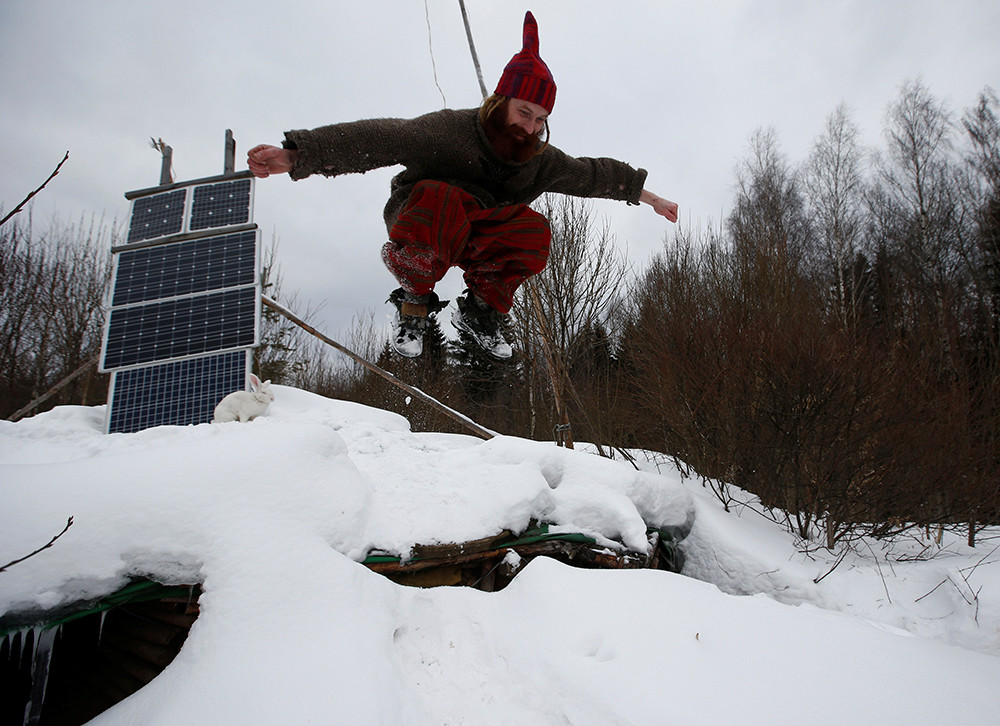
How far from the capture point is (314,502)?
1.78m

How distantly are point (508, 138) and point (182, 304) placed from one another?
4370 mm

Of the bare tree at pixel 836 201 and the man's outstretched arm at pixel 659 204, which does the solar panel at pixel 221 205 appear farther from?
the bare tree at pixel 836 201

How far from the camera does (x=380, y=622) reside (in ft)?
4.86

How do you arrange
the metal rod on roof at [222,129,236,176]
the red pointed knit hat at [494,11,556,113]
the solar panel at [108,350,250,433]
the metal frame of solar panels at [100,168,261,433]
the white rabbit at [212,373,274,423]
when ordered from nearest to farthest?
the red pointed knit hat at [494,11,556,113]
the white rabbit at [212,373,274,423]
the solar panel at [108,350,250,433]
the metal frame of solar panels at [100,168,261,433]
the metal rod on roof at [222,129,236,176]

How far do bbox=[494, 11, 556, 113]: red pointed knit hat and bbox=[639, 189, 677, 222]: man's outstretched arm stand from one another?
31.7 inches

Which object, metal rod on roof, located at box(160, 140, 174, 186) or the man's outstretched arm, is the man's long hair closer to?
the man's outstretched arm

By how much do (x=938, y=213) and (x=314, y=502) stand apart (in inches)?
601

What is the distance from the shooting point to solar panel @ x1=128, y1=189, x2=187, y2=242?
217 inches

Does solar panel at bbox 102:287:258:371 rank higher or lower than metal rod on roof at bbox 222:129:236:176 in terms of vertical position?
lower

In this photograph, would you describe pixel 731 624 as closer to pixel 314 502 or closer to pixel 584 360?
pixel 314 502

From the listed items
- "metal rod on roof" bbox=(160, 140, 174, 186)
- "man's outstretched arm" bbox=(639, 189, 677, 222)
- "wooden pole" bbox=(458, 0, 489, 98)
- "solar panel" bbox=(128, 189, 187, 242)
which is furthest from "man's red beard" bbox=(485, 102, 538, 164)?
"metal rod on roof" bbox=(160, 140, 174, 186)

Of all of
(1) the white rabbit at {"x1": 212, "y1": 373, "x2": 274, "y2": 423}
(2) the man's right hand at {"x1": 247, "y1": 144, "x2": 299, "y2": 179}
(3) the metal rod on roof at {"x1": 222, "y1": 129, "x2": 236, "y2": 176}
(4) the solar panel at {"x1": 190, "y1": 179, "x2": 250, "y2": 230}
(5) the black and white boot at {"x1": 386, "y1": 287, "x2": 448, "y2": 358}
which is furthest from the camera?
(3) the metal rod on roof at {"x1": 222, "y1": 129, "x2": 236, "y2": 176}

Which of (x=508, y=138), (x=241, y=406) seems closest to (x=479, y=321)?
(x=508, y=138)

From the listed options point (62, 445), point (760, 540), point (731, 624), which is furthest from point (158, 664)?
point (760, 540)
